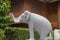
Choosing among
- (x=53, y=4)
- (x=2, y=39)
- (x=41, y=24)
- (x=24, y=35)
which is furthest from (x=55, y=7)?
(x=41, y=24)

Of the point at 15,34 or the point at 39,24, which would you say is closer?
the point at 39,24

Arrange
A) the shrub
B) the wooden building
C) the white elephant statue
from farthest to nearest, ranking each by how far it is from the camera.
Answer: the wooden building → the shrub → the white elephant statue

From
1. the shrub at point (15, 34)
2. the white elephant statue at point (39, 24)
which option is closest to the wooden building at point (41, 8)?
the shrub at point (15, 34)

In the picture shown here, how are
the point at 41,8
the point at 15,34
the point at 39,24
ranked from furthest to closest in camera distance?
the point at 41,8 → the point at 15,34 → the point at 39,24

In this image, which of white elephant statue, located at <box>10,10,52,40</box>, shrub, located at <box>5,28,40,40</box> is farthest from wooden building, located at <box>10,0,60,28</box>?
white elephant statue, located at <box>10,10,52,40</box>

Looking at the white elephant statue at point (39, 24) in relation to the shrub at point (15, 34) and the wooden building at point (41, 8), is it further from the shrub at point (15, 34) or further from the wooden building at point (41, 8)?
the wooden building at point (41, 8)

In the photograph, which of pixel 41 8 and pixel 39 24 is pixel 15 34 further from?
pixel 41 8

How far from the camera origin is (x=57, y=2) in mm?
Result: 20188

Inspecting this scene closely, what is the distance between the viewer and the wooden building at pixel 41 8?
63.8 ft

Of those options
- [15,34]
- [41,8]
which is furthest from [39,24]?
[41,8]

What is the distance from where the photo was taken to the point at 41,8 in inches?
820

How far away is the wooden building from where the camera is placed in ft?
63.8

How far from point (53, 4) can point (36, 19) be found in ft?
47.4

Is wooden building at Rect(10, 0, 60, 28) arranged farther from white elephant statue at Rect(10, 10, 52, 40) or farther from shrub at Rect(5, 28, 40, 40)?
white elephant statue at Rect(10, 10, 52, 40)
